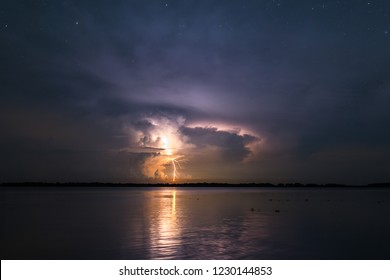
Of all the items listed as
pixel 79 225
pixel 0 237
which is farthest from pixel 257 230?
pixel 0 237

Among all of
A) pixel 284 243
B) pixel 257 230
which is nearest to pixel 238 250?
pixel 284 243

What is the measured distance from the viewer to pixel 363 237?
3003 centimetres

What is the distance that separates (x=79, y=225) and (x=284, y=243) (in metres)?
19.7

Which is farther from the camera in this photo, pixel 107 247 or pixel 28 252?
pixel 107 247
